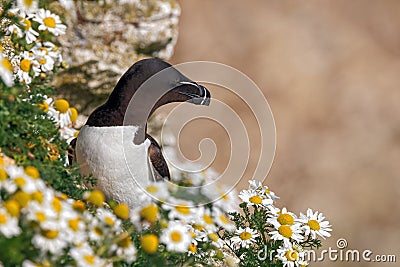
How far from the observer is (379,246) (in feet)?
20.7

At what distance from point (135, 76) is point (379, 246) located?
164 inches

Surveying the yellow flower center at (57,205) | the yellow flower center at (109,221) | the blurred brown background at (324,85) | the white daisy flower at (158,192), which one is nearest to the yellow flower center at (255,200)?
the white daisy flower at (158,192)

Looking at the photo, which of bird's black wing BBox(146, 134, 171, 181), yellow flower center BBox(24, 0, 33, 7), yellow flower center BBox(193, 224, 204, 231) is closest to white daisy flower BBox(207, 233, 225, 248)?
yellow flower center BBox(193, 224, 204, 231)

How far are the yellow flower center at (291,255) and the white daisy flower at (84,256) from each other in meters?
1.09

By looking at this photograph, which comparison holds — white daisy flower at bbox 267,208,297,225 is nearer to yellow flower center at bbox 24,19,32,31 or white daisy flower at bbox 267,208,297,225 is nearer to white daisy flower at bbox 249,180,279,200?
white daisy flower at bbox 249,180,279,200

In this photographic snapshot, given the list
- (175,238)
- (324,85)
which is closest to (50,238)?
(175,238)

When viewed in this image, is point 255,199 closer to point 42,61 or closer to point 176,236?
point 176,236

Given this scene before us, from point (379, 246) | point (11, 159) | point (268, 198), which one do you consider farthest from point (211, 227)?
point (379, 246)

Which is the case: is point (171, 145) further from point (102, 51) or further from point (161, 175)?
point (161, 175)

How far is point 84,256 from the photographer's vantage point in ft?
5.58

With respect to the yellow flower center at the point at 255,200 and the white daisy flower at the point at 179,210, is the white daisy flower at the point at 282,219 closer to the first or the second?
the yellow flower center at the point at 255,200

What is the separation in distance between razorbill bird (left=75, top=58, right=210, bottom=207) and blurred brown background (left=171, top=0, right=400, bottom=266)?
12.9 ft

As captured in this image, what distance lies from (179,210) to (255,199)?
542 millimetres

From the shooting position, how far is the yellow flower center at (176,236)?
210 cm
